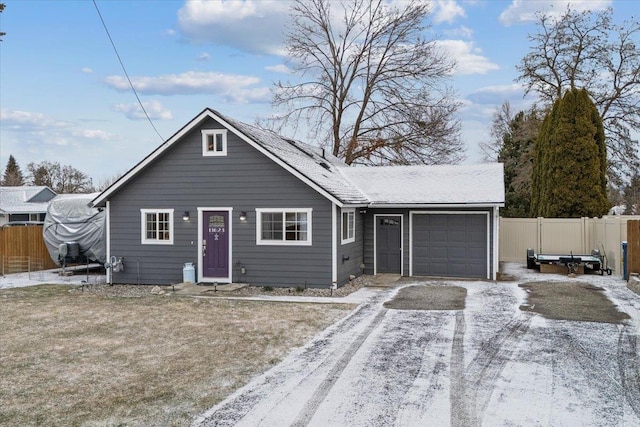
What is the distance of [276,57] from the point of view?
30703mm

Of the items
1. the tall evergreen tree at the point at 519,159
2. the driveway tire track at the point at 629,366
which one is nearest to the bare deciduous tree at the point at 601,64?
the tall evergreen tree at the point at 519,159

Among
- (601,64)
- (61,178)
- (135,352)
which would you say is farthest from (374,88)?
(61,178)

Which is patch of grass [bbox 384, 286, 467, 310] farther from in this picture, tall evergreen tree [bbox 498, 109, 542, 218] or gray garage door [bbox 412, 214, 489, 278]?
tall evergreen tree [bbox 498, 109, 542, 218]

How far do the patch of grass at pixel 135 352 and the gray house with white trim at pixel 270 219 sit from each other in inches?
91.3

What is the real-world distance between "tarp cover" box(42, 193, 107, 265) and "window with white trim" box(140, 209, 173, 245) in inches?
148

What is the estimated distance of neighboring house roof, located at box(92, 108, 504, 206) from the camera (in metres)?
14.2

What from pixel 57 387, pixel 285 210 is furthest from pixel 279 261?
pixel 57 387

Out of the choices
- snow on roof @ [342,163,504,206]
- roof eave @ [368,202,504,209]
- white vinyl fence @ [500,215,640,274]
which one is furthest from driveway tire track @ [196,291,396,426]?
white vinyl fence @ [500,215,640,274]

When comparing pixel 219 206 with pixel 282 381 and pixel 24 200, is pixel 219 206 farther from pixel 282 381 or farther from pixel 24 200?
pixel 24 200

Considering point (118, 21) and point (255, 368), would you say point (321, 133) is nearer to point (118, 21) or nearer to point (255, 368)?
point (118, 21)

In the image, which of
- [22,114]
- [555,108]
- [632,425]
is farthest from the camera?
[22,114]

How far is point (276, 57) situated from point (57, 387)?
88.3 feet

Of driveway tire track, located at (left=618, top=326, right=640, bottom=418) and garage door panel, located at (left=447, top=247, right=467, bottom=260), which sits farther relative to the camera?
garage door panel, located at (left=447, top=247, right=467, bottom=260)

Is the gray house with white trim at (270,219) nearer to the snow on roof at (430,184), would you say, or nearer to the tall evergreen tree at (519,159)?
the snow on roof at (430,184)
